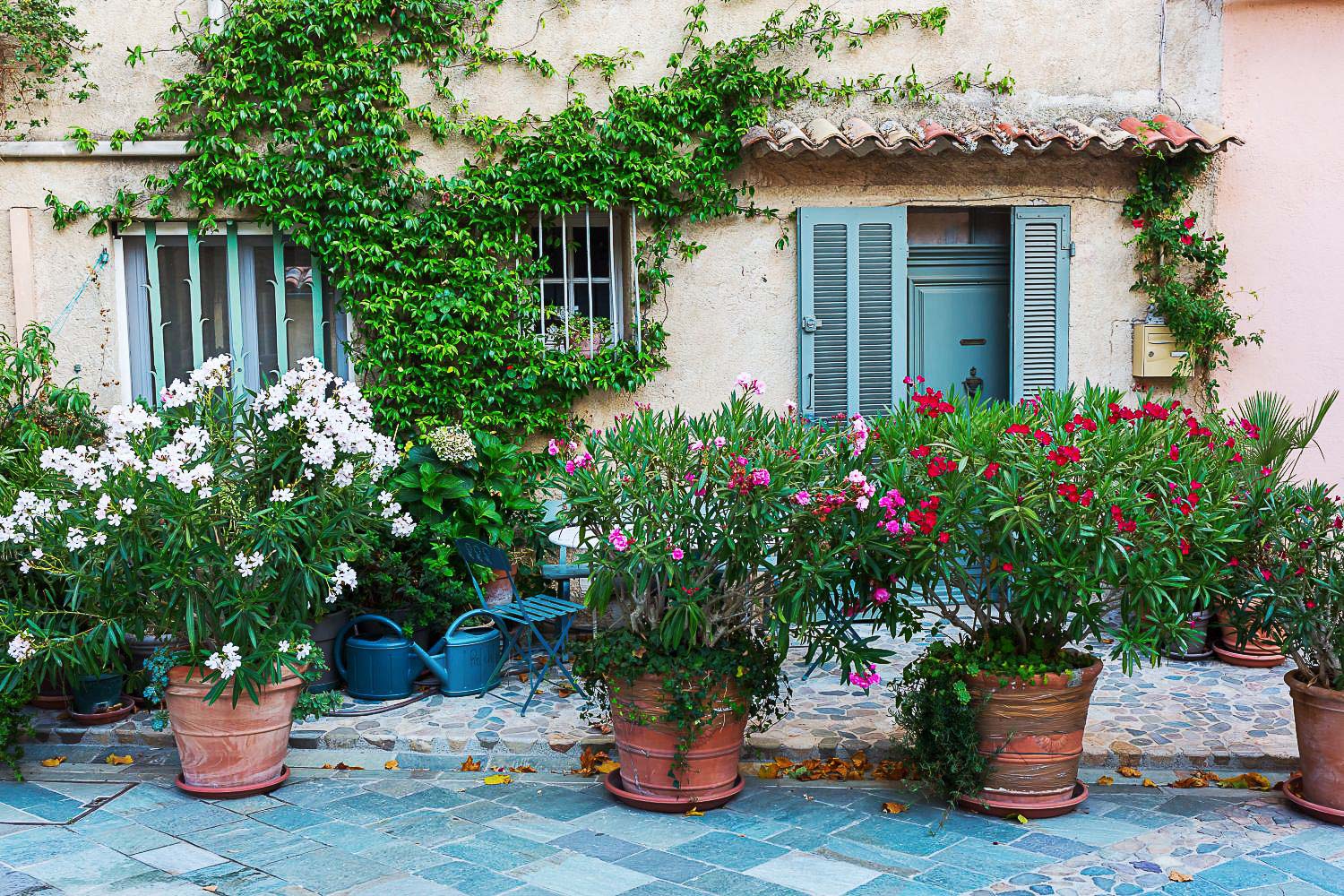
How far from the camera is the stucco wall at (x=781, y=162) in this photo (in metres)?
8.04

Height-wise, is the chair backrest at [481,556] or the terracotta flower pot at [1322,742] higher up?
the chair backrest at [481,556]

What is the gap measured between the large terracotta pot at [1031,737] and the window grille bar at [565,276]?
158 inches

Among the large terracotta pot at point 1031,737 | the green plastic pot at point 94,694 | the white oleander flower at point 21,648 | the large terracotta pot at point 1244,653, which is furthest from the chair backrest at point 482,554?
the large terracotta pot at point 1244,653

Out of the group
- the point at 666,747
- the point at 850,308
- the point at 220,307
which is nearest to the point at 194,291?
the point at 220,307

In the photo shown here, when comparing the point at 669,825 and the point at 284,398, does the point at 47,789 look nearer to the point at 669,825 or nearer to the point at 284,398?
the point at 284,398

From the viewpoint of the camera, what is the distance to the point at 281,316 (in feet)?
27.0

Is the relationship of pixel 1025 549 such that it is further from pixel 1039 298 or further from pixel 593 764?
pixel 1039 298

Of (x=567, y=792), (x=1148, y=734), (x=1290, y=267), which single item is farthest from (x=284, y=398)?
(x=1290, y=267)

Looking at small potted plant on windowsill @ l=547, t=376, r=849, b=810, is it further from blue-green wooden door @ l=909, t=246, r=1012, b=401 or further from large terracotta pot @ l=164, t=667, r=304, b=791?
blue-green wooden door @ l=909, t=246, r=1012, b=401

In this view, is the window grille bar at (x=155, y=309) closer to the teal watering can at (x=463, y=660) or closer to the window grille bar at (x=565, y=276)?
the window grille bar at (x=565, y=276)

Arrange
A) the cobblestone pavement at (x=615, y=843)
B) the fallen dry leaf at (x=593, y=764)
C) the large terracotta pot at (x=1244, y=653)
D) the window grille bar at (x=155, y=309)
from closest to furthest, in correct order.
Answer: the cobblestone pavement at (x=615, y=843) < the fallen dry leaf at (x=593, y=764) < the large terracotta pot at (x=1244, y=653) < the window grille bar at (x=155, y=309)

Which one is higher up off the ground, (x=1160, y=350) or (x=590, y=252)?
(x=590, y=252)

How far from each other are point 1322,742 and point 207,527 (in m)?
4.79

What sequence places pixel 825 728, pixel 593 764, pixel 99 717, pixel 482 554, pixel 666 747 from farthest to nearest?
pixel 482 554
pixel 99 717
pixel 825 728
pixel 593 764
pixel 666 747
